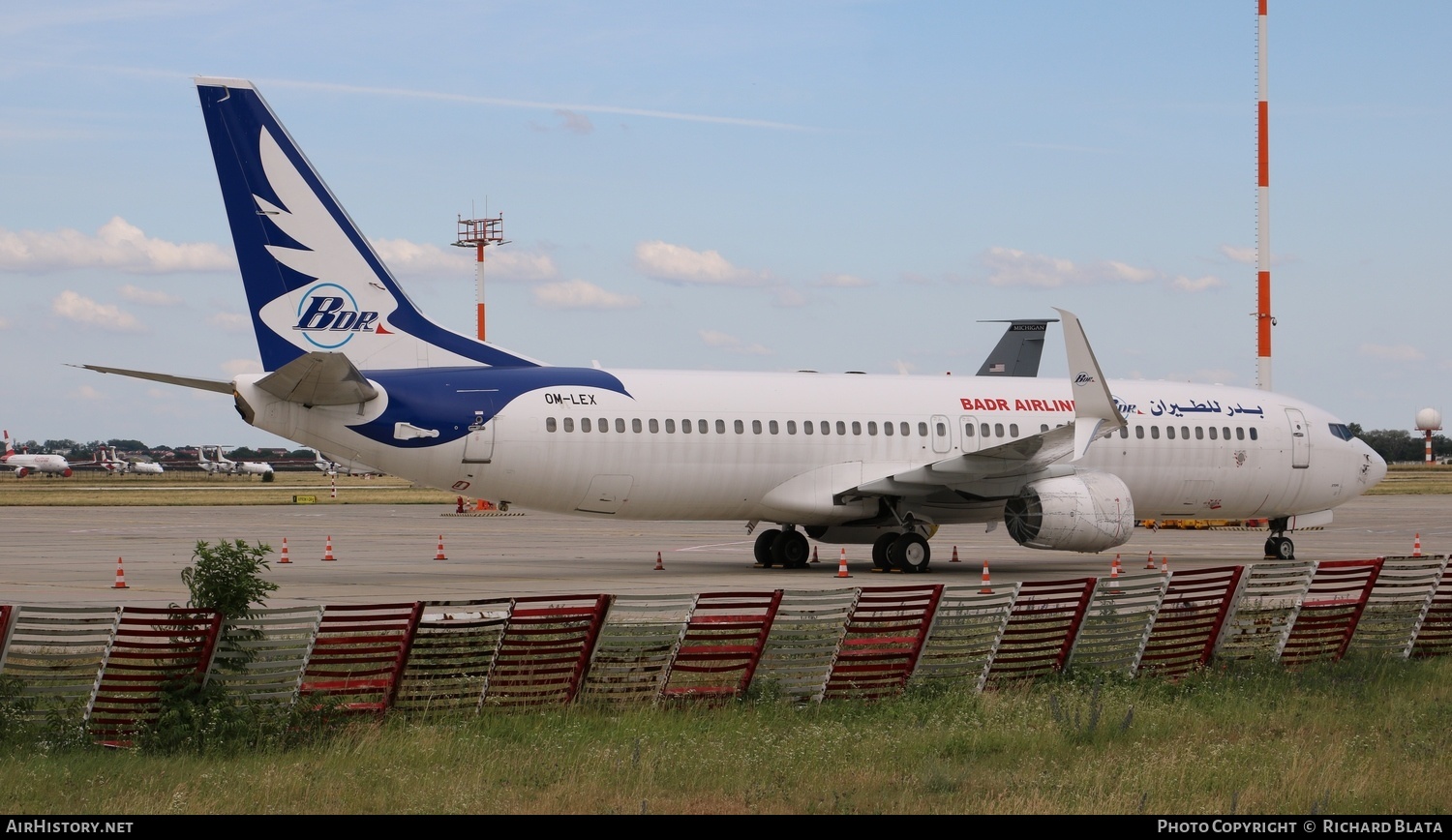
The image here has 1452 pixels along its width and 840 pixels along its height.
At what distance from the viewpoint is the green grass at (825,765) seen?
8.73 m

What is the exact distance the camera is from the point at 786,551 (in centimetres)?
2784

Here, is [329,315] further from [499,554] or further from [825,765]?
[825,765]

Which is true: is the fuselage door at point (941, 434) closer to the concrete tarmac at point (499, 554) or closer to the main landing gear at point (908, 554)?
the main landing gear at point (908, 554)

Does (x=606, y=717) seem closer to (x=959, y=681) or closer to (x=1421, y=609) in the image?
(x=959, y=681)

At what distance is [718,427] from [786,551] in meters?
3.28

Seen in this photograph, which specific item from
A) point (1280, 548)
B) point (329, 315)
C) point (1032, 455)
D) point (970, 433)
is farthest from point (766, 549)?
Result: point (1280, 548)

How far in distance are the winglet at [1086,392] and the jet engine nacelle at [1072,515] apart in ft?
4.10

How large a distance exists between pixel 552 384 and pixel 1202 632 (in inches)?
507

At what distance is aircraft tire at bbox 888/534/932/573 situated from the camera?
26.0 meters

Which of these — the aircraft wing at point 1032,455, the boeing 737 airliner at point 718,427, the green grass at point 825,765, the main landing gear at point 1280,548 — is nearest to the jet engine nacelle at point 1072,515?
the boeing 737 airliner at point 718,427

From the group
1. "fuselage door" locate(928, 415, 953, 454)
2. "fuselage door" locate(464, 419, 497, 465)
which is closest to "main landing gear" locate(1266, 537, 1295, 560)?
"fuselage door" locate(928, 415, 953, 454)

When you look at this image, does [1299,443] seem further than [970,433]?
Yes

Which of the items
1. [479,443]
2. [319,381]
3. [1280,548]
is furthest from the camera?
[1280,548]
